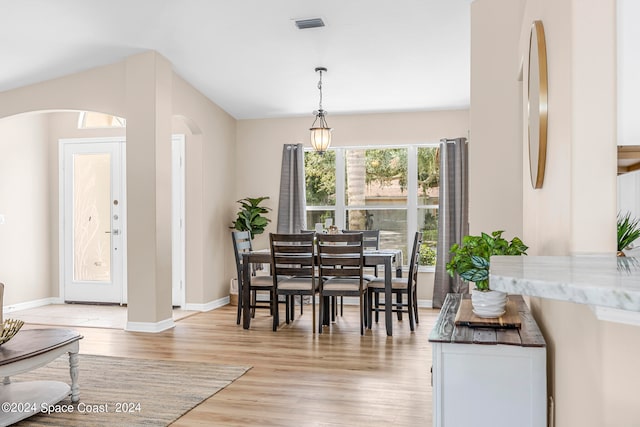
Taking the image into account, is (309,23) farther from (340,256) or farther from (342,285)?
(342,285)

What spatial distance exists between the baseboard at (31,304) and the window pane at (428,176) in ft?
16.7

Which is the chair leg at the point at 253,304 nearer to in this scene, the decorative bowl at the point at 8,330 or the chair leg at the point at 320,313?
the chair leg at the point at 320,313

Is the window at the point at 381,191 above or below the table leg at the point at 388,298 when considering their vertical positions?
above

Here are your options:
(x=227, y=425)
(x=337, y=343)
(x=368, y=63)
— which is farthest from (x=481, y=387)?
(x=368, y=63)

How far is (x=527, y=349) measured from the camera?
1901 mm

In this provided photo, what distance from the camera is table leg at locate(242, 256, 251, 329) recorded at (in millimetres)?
5441

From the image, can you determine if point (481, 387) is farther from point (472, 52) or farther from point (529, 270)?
point (472, 52)

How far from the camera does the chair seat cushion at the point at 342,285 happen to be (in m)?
5.14

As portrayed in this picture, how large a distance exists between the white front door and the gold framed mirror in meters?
5.78

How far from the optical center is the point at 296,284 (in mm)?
5359

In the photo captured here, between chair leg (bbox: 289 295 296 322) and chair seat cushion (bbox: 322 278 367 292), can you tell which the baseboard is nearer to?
chair leg (bbox: 289 295 296 322)

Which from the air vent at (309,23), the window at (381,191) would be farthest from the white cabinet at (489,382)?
the window at (381,191)

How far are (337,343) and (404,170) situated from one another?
2956 millimetres

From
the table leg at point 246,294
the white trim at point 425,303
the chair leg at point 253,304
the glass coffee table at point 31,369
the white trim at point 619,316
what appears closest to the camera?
the white trim at point 619,316
